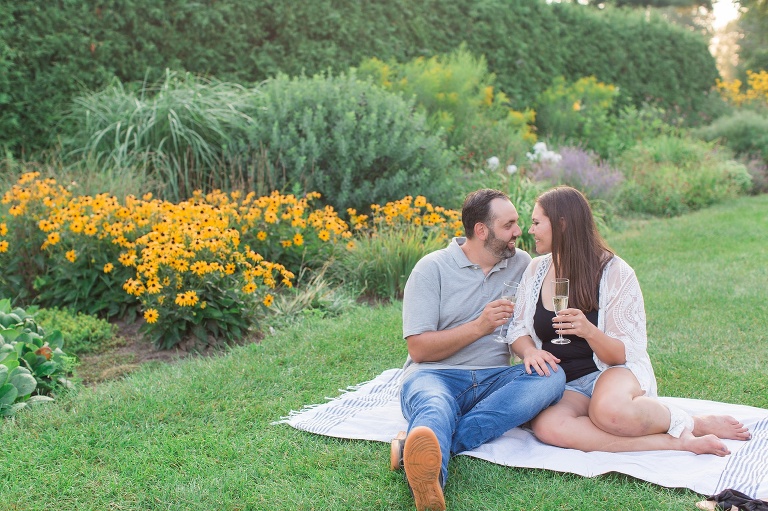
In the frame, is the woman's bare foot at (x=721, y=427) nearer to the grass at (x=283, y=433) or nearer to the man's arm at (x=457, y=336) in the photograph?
the grass at (x=283, y=433)

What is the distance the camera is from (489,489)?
3.12 m

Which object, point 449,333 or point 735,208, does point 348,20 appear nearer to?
point 735,208

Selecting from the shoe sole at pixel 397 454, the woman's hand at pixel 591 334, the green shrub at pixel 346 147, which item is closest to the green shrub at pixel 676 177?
the green shrub at pixel 346 147

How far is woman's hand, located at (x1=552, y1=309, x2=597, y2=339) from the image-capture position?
129 inches

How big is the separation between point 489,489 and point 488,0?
12.2 meters

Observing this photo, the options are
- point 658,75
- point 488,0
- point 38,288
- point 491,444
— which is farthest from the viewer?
point 658,75

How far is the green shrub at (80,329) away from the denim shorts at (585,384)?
10.5 feet

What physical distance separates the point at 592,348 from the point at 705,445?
0.61 m

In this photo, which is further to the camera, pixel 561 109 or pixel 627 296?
pixel 561 109

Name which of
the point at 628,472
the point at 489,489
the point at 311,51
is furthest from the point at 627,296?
the point at 311,51

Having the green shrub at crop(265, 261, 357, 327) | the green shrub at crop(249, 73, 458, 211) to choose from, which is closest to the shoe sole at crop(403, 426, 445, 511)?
the green shrub at crop(265, 261, 357, 327)

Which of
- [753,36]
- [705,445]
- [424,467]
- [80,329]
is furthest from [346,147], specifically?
[753,36]

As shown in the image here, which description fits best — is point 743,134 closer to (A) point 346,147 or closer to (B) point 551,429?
(A) point 346,147

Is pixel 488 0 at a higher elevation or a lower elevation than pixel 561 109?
higher
